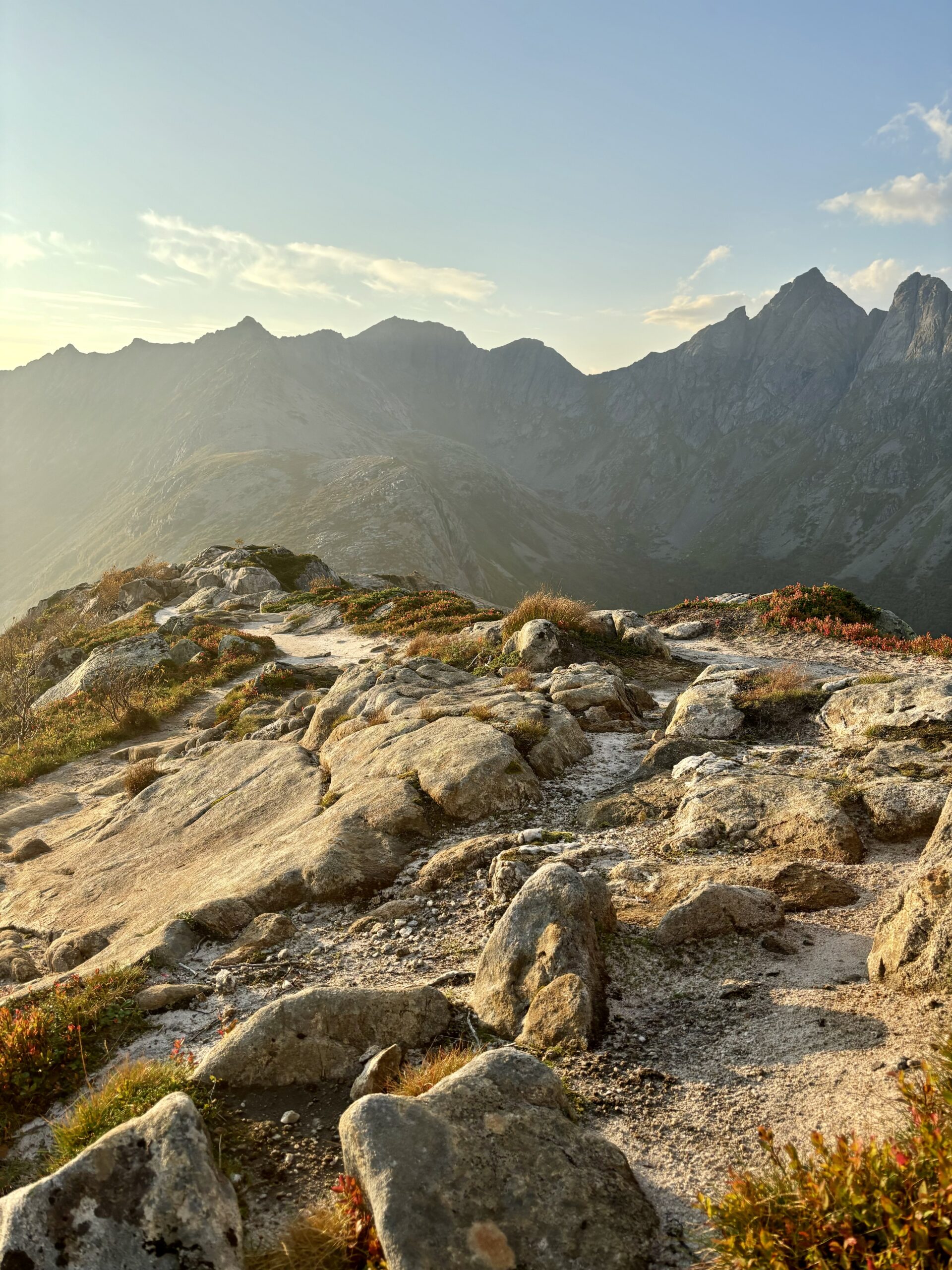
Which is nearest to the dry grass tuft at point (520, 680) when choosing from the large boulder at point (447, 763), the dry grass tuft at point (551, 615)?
the large boulder at point (447, 763)

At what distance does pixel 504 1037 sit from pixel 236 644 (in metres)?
29.4

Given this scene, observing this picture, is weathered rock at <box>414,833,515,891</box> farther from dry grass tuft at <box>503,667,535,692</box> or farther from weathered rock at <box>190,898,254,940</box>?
dry grass tuft at <box>503,667,535,692</box>

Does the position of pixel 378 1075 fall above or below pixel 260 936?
above

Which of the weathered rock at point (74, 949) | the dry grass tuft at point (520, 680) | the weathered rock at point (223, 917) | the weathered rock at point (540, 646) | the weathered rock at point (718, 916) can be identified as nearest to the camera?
the weathered rock at point (718, 916)

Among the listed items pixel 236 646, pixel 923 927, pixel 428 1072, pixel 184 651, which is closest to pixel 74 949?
pixel 428 1072

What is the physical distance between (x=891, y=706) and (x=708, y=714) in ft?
11.6

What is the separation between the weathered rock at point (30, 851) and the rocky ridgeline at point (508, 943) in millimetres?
106

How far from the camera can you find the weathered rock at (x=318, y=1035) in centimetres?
610

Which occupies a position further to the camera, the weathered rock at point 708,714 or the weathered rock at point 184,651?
the weathered rock at point 184,651

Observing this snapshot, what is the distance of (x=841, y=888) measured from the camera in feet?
27.9

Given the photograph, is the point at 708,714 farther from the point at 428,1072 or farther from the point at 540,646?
the point at 428,1072

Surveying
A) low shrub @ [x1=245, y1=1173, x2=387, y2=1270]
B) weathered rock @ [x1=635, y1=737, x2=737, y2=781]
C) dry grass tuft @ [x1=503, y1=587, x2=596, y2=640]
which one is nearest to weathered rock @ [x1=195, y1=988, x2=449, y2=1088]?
low shrub @ [x1=245, y1=1173, x2=387, y2=1270]

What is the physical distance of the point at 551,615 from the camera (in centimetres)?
2439

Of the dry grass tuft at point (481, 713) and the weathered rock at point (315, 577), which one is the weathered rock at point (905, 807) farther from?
the weathered rock at point (315, 577)
